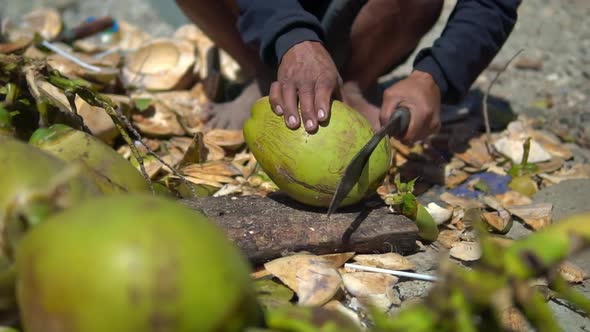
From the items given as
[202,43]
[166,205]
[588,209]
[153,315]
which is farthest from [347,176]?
[202,43]

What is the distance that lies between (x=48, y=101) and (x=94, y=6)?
315cm

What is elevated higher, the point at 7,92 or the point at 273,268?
the point at 7,92

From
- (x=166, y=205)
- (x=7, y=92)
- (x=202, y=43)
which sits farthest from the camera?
(x=202, y=43)

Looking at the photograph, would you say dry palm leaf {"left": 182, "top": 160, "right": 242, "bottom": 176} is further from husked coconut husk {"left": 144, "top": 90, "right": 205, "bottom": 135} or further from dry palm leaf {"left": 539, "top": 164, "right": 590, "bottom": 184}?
dry palm leaf {"left": 539, "top": 164, "right": 590, "bottom": 184}

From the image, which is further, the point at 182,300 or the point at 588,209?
the point at 588,209

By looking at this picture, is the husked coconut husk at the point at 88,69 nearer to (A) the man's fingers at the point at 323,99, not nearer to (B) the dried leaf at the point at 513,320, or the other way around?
(A) the man's fingers at the point at 323,99

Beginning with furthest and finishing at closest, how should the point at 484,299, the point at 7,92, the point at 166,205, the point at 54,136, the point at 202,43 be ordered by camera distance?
the point at 202,43 < the point at 7,92 < the point at 54,136 < the point at 166,205 < the point at 484,299

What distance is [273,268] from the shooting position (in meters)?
1.47

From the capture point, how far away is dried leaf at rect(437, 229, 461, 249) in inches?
70.6

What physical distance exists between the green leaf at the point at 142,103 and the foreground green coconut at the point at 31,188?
1.33m

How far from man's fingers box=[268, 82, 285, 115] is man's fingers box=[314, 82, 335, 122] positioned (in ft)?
0.37

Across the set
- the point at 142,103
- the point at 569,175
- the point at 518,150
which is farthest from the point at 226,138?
the point at 569,175

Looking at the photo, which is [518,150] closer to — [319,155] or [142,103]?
[319,155]

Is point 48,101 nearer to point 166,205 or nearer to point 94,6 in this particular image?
point 166,205
